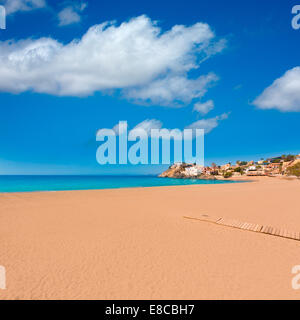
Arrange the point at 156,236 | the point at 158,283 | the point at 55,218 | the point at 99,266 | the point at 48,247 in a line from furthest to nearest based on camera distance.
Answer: the point at 55,218 < the point at 156,236 < the point at 48,247 < the point at 99,266 < the point at 158,283

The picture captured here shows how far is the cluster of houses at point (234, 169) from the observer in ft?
445

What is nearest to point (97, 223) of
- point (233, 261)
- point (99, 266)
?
point (99, 266)

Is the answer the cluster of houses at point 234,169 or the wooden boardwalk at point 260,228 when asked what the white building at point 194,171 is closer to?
the cluster of houses at point 234,169

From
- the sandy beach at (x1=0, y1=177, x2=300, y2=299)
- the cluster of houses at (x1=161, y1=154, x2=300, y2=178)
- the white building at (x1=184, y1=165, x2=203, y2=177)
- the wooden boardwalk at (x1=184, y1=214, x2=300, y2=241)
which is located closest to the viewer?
the sandy beach at (x1=0, y1=177, x2=300, y2=299)

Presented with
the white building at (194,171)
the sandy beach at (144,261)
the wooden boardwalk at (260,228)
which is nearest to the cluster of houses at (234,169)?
the white building at (194,171)

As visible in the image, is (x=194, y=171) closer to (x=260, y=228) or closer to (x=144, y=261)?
(x=260, y=228)

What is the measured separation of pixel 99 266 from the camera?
7.13 m

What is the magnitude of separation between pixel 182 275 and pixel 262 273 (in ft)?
9.11

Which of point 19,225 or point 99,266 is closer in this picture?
point 99,266

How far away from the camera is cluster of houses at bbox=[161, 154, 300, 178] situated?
445ft

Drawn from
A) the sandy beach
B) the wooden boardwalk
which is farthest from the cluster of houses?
the sandy beach

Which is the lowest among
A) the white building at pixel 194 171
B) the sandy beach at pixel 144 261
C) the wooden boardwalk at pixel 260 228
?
the sandy beach at pixel 144 261

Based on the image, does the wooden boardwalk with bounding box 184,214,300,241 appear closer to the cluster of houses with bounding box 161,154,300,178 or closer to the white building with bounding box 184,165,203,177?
the cluster of houses with bounding box 161,154,300,178
